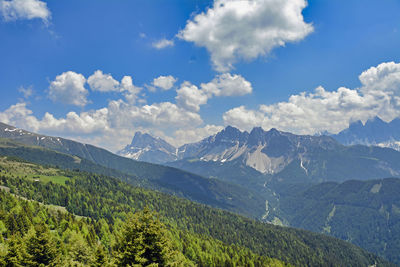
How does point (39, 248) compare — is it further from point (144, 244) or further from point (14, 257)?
point (144, 244)

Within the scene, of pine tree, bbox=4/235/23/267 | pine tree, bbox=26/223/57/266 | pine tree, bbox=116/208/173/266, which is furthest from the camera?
pine tree, bbox=26/223/57/266

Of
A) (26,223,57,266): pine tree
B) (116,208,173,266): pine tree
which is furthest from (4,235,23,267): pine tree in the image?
(116,208,173,266): pine tree

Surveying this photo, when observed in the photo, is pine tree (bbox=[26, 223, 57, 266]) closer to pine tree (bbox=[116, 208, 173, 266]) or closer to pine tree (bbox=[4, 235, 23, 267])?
pine tree (bbox=[4, 235, 23, 267])

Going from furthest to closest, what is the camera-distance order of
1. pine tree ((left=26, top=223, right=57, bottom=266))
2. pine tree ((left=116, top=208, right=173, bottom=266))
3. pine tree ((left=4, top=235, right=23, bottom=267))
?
1. pine tree ((left=26, top=223, right=57, bottom=266))
2. pine tree ((left=4, top=235, right=23, bottom=267))
3. pine tree ((left=116, top=208, right=173, bottom=266))

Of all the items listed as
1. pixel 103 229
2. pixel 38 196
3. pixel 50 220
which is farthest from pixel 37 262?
pixel 38 196

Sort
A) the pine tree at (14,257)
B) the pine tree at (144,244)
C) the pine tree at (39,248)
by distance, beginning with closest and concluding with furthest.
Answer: the pine tree at (144,244) → the pine tree at (14,257) → the pine tree at (39,248)

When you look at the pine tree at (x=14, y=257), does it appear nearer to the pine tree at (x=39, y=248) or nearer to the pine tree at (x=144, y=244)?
the pine tree at (x=39, y=248)

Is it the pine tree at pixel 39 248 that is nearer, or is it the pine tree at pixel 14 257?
the pine tree at pixel 14 257

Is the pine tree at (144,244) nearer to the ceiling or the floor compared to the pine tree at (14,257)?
nearer to the ceiling

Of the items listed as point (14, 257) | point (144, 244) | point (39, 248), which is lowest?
point (14, 257)

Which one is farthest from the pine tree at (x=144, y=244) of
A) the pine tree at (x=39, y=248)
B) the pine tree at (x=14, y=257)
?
the pine tree at (x=14, y=257)

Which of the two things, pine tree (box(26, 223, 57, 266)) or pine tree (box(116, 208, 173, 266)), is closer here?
pine tree (box(116, 208, 173, 266))

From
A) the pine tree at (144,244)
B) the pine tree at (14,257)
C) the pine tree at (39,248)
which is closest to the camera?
the pine tree at (144,244)

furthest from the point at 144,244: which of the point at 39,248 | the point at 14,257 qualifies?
the point at 14,257
